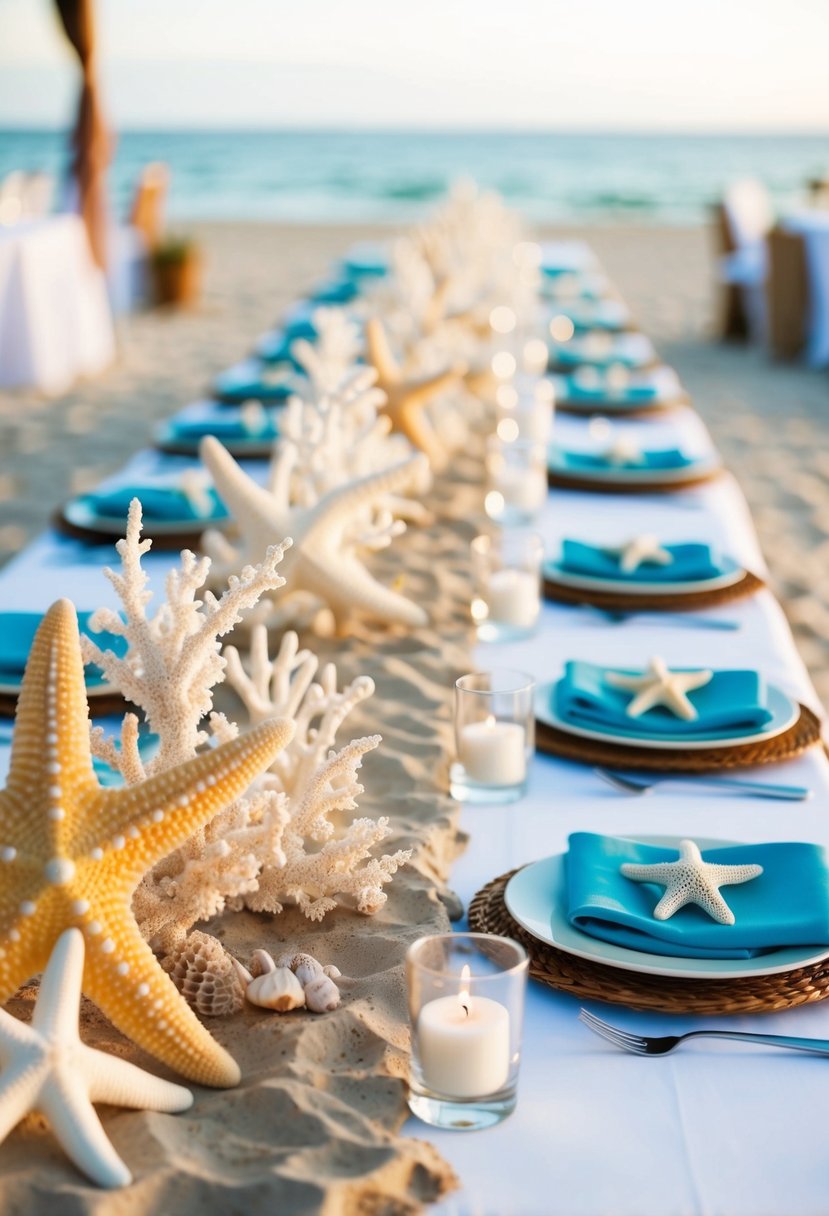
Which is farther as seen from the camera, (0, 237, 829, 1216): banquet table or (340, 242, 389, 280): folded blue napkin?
(340, 242, 389, 280): folded blue napkin

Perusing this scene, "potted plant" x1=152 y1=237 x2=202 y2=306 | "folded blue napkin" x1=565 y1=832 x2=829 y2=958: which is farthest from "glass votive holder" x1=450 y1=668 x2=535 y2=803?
"potted plant" x1=152 y1=237 x2=202 y2=306

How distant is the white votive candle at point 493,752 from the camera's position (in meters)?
1.42

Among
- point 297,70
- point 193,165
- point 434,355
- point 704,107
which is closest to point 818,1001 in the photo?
point 434,355

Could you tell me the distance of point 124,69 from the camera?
3900 cm

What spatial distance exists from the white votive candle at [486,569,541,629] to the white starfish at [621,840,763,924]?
0.75 metres

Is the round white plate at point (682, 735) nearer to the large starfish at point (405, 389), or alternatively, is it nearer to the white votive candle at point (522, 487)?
the white votive candle at point (522, 487)

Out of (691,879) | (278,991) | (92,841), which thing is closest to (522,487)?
(691,879)

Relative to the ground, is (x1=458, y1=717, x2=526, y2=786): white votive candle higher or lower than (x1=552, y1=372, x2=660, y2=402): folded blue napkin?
higher

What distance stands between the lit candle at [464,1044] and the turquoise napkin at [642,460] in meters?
1.91

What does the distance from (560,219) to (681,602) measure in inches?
912

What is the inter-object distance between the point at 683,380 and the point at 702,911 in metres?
6.65

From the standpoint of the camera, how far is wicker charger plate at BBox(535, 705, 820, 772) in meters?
1.50

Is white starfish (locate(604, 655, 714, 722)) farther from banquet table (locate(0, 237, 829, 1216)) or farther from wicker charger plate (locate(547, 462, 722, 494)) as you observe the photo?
wicker charger plate (locate(547, 462, 722, 494))

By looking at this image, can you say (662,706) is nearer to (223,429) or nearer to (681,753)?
(681,753)
